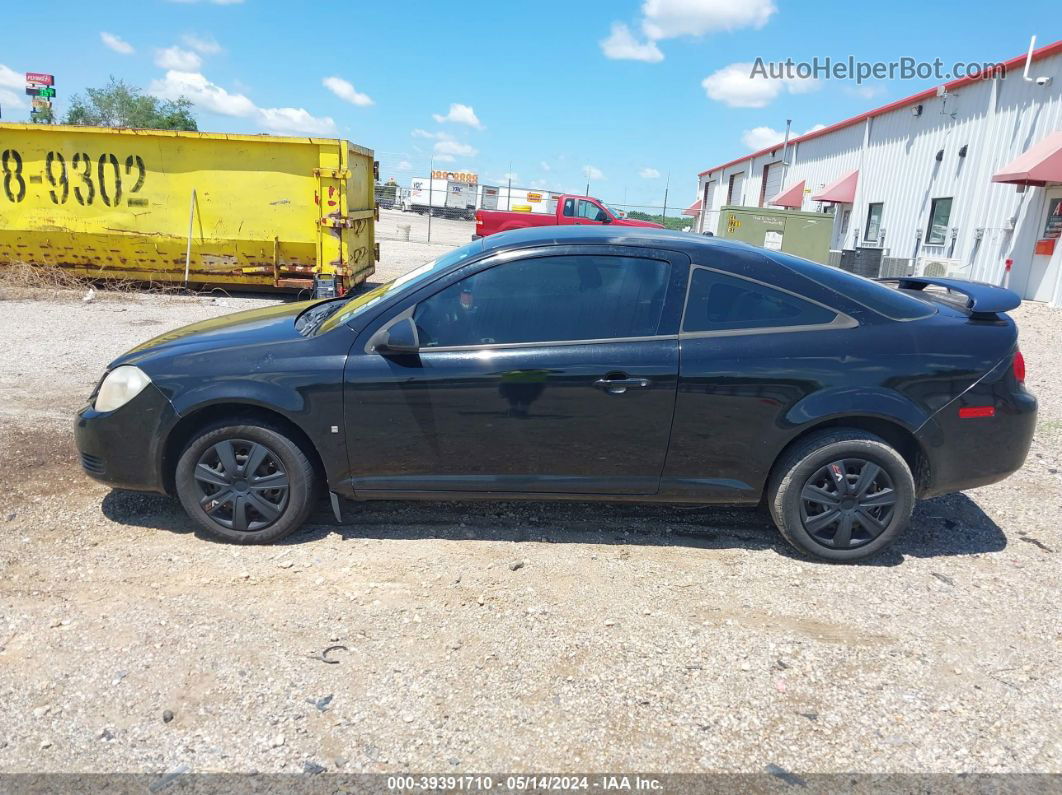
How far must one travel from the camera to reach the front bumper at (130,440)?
3.74 m

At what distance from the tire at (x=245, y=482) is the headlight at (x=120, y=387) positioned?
39 centimetres

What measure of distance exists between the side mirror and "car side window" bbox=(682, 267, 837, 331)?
4.54ft

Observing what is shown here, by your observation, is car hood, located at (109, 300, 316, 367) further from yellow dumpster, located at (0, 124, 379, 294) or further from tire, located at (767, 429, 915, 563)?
yellow dumpster, located at (0, 124, 379, 294)

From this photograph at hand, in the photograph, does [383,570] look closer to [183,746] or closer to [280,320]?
[183,746]

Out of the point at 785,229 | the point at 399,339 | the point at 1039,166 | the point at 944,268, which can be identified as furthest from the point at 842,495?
the point at 785,229

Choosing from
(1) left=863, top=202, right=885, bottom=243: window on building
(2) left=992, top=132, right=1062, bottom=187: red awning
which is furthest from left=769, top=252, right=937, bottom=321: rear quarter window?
(1) left=863, top=202, right=885, bottom=243: window on building

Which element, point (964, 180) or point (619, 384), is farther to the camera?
point (964, 180)

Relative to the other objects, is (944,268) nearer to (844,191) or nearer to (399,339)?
(844,191)

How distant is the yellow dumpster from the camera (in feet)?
38.3

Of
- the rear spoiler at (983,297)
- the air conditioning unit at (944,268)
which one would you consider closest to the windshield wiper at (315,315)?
the rear spoiler at (983,297)

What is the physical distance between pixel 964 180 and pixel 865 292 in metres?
17.6

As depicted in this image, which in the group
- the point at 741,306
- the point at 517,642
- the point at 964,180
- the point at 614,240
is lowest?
the point at 517,642

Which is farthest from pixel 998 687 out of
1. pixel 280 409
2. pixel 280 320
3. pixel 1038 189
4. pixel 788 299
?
pixel 1038 189

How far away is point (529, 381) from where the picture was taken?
3.67 m
